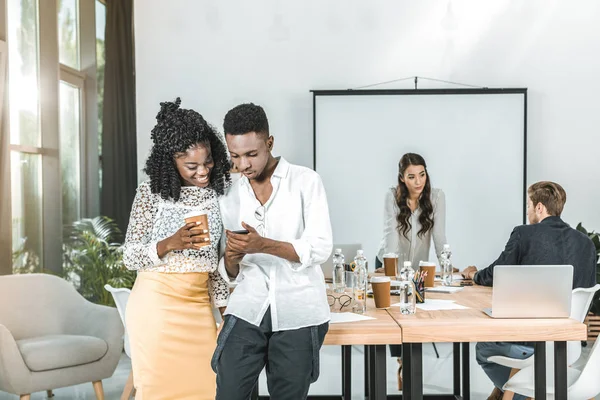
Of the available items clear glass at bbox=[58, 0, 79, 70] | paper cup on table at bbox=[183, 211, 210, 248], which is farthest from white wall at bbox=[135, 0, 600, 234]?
paper cup on table at bbox=[183, 211, 210, 248]

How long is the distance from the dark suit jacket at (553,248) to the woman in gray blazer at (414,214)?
110 centimetres

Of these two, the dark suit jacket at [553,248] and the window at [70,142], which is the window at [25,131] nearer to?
the window at [70,142]

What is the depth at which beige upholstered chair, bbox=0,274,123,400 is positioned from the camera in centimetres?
385

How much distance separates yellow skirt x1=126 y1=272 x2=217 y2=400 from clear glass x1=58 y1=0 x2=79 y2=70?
4.27 m

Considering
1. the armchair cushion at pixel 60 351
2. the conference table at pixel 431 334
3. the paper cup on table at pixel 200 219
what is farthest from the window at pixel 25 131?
the conference table at pixel 431 334

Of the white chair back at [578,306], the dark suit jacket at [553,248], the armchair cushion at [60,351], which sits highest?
the dark suit jacket at [553,248]

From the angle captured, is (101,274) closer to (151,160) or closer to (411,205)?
(411,205)

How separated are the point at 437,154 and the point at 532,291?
12.0 ft

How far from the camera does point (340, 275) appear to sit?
350 centimetres

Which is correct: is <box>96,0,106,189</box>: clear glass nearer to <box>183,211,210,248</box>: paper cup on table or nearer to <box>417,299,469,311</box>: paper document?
<box>417,299,469,311</box>: paper document

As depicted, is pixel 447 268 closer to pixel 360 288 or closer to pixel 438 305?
pixel 438 305

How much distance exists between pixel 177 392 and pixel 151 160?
84 centimetres

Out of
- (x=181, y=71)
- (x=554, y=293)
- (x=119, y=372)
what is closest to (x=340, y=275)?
(x=554, y=293)

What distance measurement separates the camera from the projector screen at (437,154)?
606 cm
